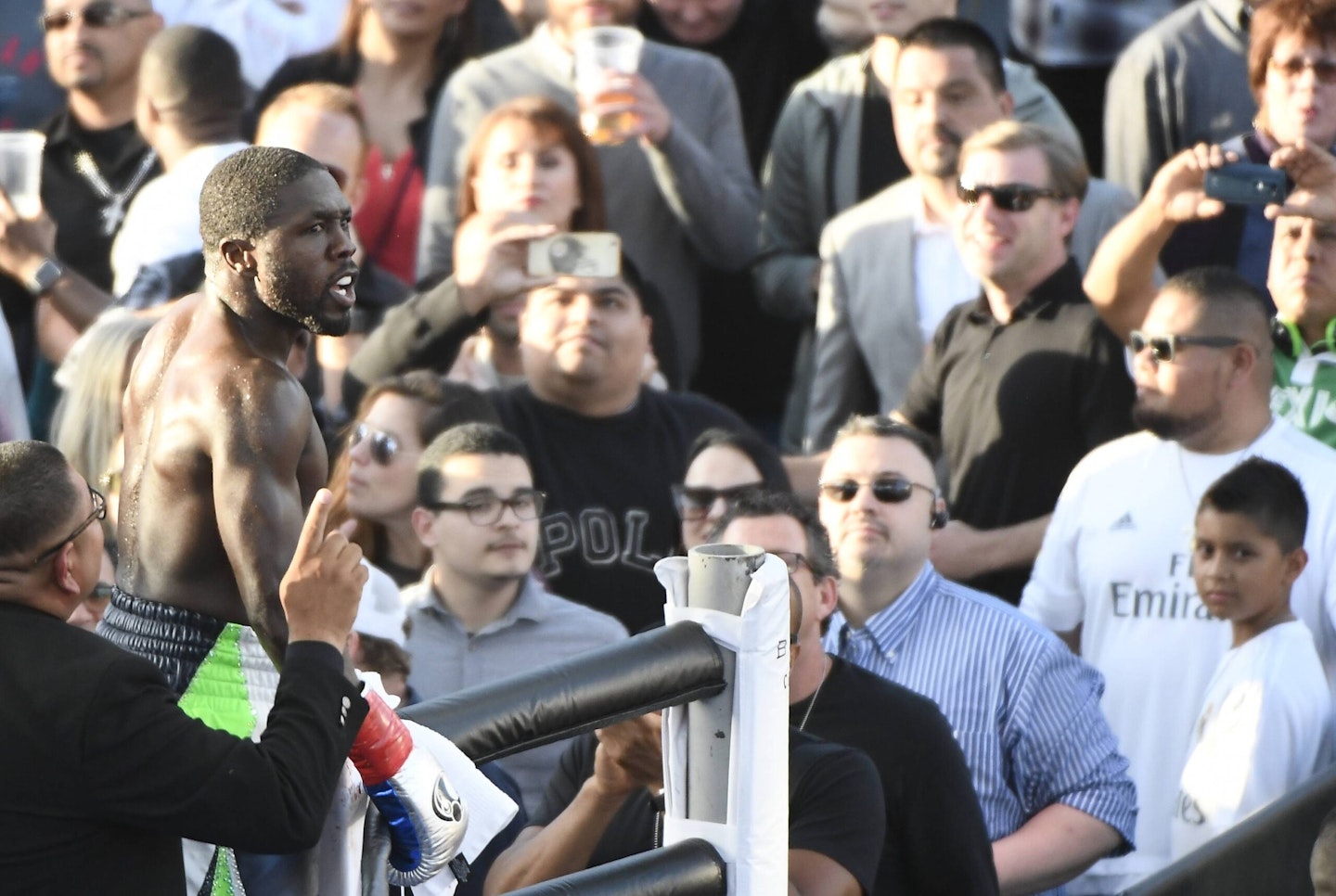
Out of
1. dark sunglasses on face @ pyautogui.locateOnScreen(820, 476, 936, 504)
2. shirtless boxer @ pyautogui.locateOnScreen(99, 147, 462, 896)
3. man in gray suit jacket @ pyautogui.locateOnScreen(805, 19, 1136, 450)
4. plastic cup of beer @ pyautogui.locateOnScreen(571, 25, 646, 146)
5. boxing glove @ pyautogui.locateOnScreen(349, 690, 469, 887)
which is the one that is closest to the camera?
boxing glove @ pyautogui.locateOnScreen(349, 690, 469, 887)

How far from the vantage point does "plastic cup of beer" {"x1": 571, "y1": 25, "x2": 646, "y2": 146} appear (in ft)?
20.0

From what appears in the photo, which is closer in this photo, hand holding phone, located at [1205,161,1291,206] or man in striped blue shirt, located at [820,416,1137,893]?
man in striped blue shirt, located at [820,416,1137,893]

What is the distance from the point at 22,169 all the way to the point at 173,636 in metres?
3.84

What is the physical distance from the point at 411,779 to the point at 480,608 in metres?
3.05

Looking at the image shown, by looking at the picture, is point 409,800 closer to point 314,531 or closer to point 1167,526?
point 314,531

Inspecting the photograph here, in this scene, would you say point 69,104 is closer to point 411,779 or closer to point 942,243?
point 942,243

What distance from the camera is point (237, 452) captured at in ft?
9.29

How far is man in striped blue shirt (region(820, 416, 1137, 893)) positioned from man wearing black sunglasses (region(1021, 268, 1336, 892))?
0.47 meters

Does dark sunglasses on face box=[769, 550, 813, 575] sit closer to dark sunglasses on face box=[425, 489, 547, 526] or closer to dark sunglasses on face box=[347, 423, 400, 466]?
dark sunglasses on face box=[425, 489, 547, 526]

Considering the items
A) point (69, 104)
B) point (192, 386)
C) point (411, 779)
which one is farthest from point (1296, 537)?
point (69, 104)

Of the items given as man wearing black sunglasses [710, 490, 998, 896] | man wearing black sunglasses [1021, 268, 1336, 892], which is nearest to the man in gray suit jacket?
man wearing black sunglasses [1021, 268, 1336, 892]

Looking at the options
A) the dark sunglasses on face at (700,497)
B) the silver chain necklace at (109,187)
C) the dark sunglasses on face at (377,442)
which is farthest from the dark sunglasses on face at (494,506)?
the silver chain necklace at (109,187)

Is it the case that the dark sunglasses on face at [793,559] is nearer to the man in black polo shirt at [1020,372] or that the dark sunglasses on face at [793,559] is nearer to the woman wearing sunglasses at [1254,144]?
the man in black polo shirt at [1020,372]

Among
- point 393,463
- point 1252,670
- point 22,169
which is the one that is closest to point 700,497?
point 393,463
